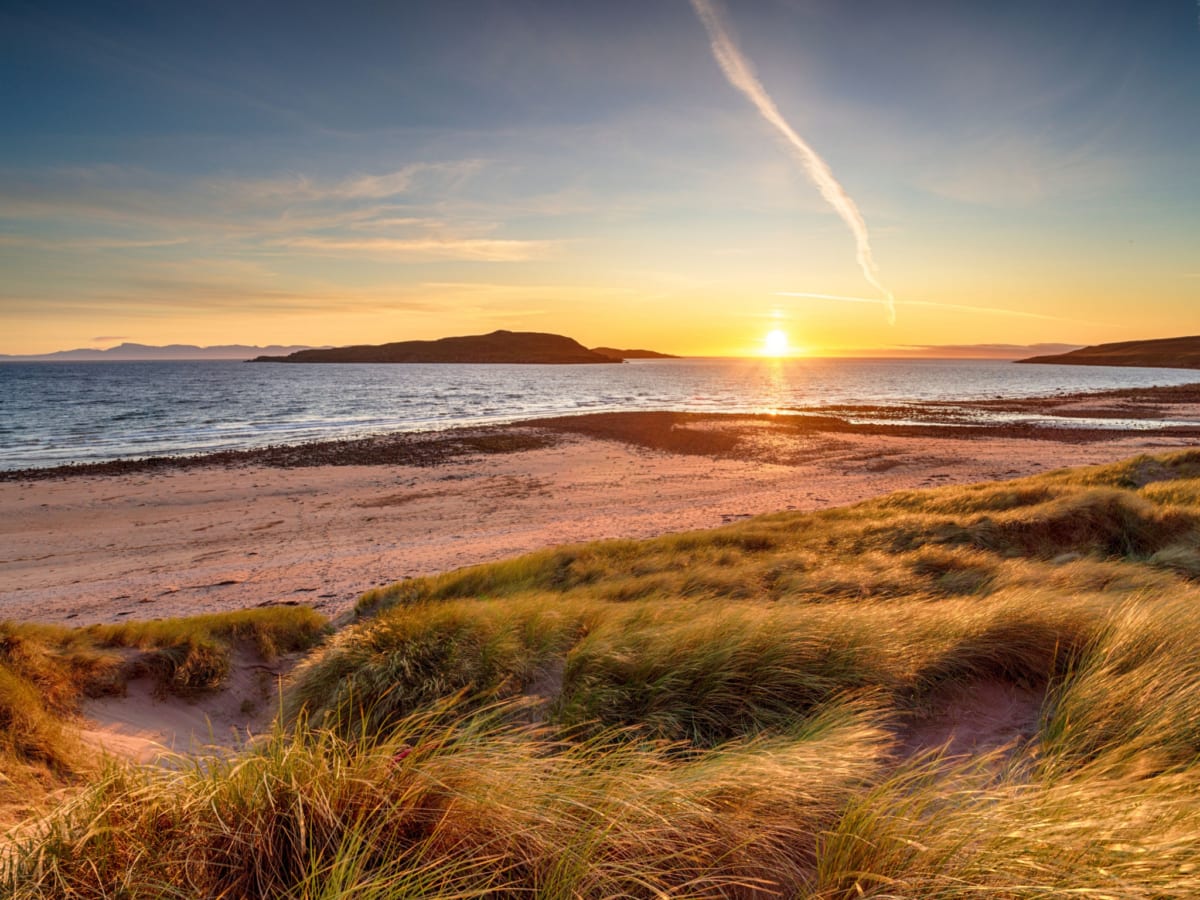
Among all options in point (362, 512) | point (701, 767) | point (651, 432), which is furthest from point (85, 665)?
point (651, 432)

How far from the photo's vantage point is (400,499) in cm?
2186

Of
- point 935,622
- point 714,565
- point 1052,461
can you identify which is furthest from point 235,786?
point 1052,461

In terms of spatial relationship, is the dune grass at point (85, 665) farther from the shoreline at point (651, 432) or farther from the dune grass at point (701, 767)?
the shoreline at point (651, 432)

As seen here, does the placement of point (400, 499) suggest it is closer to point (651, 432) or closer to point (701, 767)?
point (701, 767)

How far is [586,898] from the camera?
215 centimetres

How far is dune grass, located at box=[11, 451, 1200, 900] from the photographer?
2.14 meters

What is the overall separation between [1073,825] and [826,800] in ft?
3.04

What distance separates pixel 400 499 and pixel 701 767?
20585 millimetres

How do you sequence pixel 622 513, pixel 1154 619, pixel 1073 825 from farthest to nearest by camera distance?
pixel 622 513 < pixel 1154 619 < pixel 1073 825

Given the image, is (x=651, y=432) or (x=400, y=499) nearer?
(x=400, y=499)

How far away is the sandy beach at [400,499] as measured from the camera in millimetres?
13383

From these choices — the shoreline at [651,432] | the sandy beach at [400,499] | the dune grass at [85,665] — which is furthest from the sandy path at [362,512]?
the dune grass at [85,665]

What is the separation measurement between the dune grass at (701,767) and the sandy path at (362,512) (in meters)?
6.72

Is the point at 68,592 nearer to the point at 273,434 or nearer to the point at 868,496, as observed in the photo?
the point at 868,496
